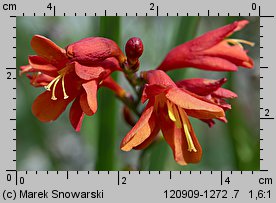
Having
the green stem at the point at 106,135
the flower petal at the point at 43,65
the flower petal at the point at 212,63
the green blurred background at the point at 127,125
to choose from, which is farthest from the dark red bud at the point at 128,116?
the flower petal at the point at 43,65

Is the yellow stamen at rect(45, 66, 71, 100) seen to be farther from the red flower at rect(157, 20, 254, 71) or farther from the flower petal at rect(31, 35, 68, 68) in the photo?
the red flower at rect(157, 20, 254, 71)

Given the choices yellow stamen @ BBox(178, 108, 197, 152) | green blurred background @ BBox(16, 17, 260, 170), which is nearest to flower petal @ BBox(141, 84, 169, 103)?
yellow stamen @ BBox(178, 108, 197, 152)

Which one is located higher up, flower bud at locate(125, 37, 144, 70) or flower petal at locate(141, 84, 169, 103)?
flower bud at locate(125, 37, 144, 70)

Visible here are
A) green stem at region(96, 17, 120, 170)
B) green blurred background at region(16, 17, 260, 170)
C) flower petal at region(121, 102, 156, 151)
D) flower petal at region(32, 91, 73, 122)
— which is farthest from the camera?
green blurred background at region(16, 17, 260, 170)

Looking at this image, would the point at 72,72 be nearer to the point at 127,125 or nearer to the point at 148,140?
A: the point at 148,140

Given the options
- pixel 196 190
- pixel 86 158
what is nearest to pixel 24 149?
pixel 86 158

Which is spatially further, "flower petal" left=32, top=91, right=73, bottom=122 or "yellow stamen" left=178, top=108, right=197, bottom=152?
"flower petal" left=32, top=91, right=73, bottom=122

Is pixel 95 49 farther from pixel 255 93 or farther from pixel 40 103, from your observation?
pixel 255 93

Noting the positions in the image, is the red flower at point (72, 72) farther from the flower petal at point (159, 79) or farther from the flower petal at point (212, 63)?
the flower petal at point (212, 63)

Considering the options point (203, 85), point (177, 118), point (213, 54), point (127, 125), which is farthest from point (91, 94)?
point (127, 125)
